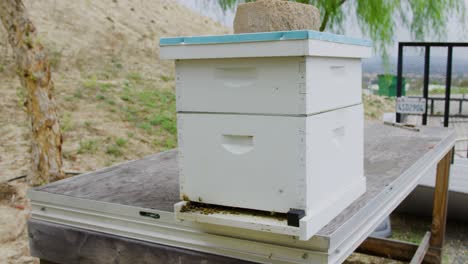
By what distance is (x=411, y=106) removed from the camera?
424 cm

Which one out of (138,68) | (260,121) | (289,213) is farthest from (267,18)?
(138,68)

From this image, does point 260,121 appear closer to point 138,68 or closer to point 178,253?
point 178,253

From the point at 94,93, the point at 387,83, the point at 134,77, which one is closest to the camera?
the point at 94,93

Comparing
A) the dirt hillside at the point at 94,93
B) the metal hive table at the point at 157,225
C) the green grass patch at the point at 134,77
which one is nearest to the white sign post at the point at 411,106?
the metal hive table at the point at 157,225

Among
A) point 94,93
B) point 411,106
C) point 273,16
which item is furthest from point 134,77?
point 273,16

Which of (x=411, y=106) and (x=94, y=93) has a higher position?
(x=94, y=93)

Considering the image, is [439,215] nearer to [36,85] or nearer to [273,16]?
[273,16]

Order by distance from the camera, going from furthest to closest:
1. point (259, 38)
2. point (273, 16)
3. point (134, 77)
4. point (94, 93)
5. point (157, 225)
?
point (134, 77), point (94, 93), point (157, 225), point (273, 16), point (259, 38)

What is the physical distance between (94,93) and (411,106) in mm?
4626

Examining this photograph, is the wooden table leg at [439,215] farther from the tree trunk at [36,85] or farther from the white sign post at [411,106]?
the tree trunk at [36,85]

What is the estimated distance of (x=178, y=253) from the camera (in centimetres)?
135

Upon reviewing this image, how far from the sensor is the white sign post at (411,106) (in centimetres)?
420

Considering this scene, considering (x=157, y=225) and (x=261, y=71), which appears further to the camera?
(x=157, y=225)

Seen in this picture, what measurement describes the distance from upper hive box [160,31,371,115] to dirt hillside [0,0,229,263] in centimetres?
252
